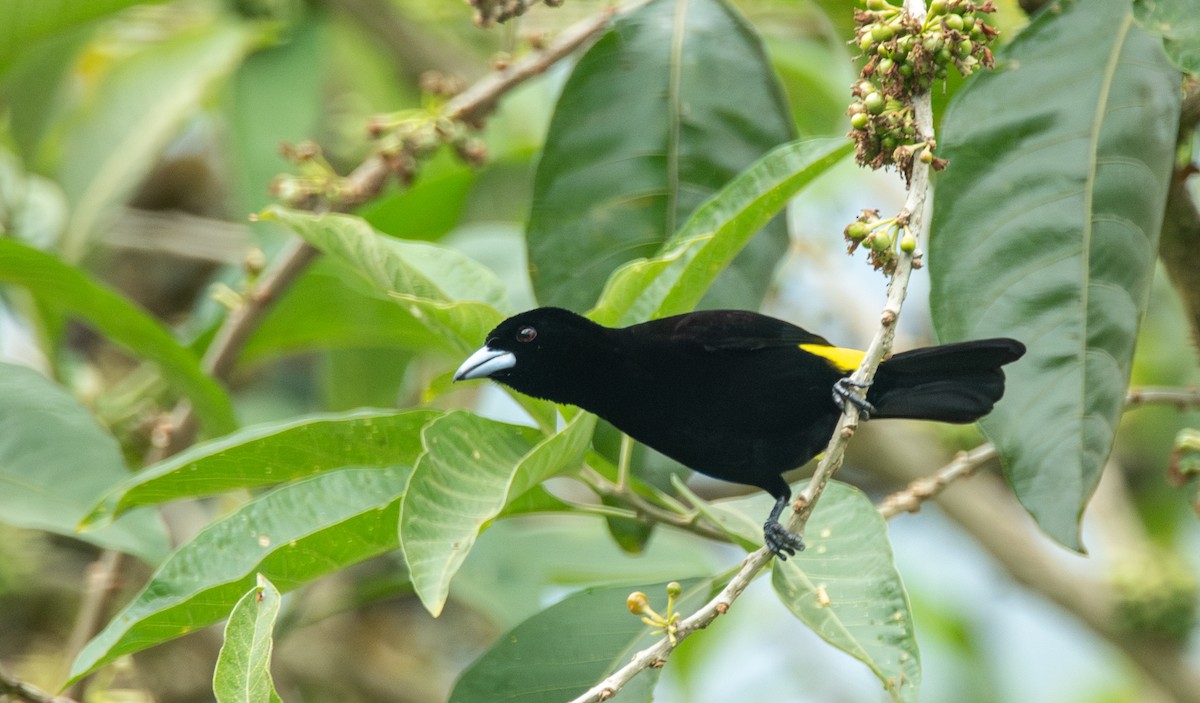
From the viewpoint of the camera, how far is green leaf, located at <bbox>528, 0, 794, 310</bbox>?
2.58 m

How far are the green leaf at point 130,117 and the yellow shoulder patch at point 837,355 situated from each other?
7.22 ft

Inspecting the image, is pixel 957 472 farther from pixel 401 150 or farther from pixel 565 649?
pixel 401 150

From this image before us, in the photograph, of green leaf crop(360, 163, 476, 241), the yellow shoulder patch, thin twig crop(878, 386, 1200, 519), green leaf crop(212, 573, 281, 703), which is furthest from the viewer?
green leaf crop(360, 163, 476, 241)

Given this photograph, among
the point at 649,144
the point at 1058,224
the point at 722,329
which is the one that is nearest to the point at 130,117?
the point at 649,144

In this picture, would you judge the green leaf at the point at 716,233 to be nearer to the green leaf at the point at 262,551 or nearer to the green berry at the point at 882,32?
the green berry at the point at 882,32

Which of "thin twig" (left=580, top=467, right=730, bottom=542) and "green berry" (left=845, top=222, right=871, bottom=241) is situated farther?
"thin twig" (left=580, top=467, right=730, bottom=542)

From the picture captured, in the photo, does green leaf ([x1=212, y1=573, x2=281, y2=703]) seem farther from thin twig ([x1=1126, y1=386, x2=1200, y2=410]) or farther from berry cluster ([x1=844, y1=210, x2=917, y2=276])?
thin twig ([x1=1126, y1=386, x2=1200, y2=410])

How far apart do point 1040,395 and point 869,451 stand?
2185mm

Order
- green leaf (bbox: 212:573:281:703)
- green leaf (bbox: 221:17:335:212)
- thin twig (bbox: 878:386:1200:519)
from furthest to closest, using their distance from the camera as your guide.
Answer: green leaf (bbox: 221:17:335:212), thin twig (bbox: 878:386:1200:519), green leaf (bbox: 212:573:281:703)

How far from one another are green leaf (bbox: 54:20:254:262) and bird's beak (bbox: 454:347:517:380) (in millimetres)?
1943

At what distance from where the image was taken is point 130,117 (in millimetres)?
3934

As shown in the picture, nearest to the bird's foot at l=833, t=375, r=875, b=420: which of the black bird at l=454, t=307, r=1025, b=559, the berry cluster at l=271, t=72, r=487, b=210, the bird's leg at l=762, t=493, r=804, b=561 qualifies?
the black bird at l=454, t=307, r=1025, b=559

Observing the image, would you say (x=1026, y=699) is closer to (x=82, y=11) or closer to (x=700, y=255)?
(x=700, y=255)

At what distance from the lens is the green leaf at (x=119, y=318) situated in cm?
257
